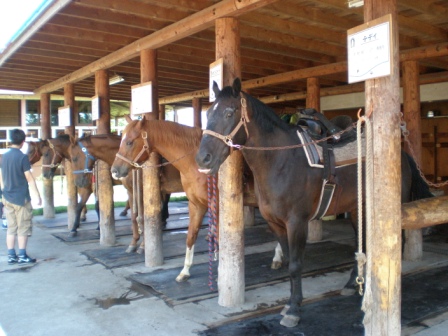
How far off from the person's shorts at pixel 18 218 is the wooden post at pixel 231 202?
3.13 m

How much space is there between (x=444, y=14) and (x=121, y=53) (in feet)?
13.7

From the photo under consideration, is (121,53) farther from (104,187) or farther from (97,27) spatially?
(104,187)

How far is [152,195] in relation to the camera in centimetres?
553

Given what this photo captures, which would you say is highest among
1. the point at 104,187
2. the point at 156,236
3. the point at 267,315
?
the point at 104,187

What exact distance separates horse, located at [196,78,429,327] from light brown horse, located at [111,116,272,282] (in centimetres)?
124

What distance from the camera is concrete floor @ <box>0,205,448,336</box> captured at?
11.9ft

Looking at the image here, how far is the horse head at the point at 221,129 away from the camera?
333 cm

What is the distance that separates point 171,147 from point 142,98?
38.8 inches

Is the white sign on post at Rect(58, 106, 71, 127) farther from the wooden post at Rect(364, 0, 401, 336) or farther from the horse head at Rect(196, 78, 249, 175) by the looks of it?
Answer: the wooden post at Rect(364, 0, 401, 336)

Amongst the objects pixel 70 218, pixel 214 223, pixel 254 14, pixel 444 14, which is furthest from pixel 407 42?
pixel 70 218

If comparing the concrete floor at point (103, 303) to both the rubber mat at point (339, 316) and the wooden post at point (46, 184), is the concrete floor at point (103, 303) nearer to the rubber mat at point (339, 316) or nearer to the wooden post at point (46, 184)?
the rubber mat at point (339, 316)

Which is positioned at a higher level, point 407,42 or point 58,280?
point 407,42

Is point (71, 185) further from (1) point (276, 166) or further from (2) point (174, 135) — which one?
(1) point (276, 166)

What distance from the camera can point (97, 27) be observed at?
526cm
